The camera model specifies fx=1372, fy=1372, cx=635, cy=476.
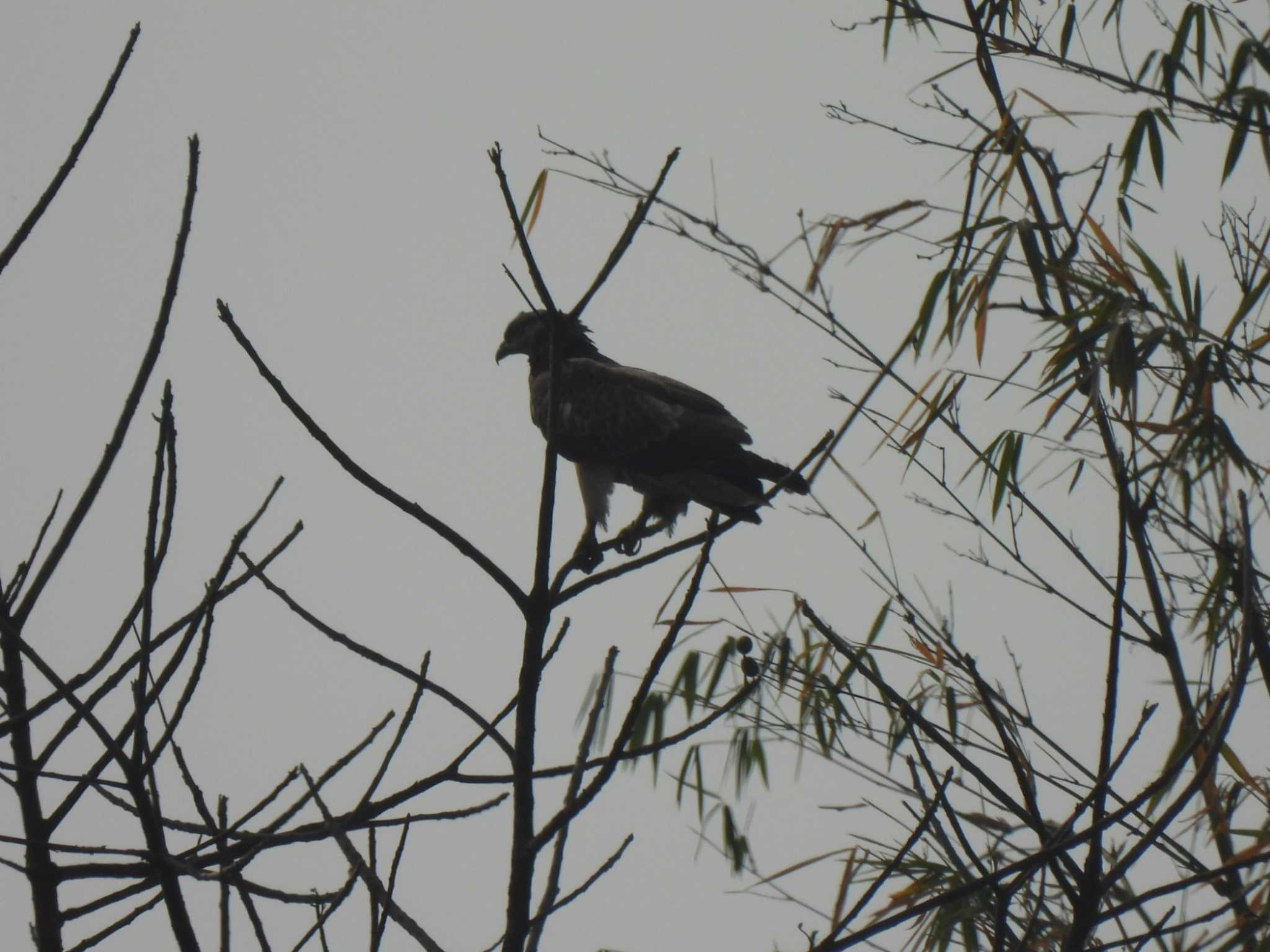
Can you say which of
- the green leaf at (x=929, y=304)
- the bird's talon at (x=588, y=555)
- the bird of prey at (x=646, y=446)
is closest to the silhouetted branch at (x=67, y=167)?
the green leaf at (x=929, y=304)

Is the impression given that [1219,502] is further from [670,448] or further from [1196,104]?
[670,448]

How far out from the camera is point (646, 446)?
5809 mm

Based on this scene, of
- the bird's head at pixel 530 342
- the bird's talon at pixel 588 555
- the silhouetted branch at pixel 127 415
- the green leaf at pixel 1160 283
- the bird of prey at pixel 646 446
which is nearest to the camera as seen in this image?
the silhouetted branch at pixel 127 415

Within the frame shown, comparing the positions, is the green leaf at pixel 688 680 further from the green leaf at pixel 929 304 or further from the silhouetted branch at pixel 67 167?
the silhouetted branch at pixel 67 167

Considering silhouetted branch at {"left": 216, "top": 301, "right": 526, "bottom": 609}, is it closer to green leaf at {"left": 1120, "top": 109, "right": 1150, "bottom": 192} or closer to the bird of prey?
green leaf at {"left": 1120, "top": 109, "right": 1150, "bottom": 192}

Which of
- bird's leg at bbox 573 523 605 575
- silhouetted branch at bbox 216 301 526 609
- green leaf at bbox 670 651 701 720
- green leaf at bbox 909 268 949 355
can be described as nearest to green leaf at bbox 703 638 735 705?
green leaf at bbox 670 651 701 720

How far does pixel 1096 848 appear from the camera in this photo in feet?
6.42

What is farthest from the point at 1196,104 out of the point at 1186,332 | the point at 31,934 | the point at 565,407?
the point at 31,934

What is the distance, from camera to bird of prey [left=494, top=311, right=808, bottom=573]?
18.0 ft

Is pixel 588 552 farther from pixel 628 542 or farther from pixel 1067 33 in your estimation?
pixel 1067 33

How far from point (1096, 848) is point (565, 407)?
4338 mm

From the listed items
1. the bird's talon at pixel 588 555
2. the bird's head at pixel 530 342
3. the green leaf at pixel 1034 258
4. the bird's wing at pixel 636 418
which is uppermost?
the bird's head at pixel 530 342

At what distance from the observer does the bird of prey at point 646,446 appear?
5.48 m

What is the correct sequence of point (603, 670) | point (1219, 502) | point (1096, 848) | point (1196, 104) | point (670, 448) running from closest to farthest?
point (1096, 848) < point (603, 670) < point (1219, 502) < point (1196, 104) < point (670, 448)
